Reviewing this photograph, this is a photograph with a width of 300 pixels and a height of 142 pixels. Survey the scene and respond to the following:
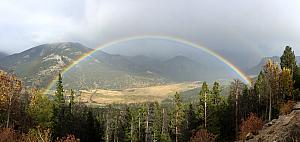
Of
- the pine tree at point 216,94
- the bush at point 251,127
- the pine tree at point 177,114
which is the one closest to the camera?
the bush at point 251,127

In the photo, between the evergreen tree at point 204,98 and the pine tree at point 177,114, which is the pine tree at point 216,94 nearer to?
the evergreen tree at point 204,98

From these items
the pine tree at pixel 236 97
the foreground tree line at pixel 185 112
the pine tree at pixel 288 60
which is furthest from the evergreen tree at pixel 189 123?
the pine tree at pixel 288 60

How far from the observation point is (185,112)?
3344 inches

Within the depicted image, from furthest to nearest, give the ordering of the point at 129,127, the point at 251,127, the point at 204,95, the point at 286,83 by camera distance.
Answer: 1. the point at 129,127
2. the point at 286,83
3. the point at 204,95
4. the point at 251,127

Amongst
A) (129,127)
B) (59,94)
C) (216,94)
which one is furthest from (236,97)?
(59,94)

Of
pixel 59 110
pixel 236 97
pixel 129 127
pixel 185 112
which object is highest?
pixel 236 97

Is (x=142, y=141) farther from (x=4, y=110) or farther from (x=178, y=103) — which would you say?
(x=4, y=110)

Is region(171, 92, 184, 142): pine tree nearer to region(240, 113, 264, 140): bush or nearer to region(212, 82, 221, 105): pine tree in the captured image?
region(212, 82, 221, 105): pine tree

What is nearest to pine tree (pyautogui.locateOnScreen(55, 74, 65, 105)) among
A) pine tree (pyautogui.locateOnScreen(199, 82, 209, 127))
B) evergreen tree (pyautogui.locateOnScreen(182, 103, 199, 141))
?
evergreen tree (pyautogui.locateOnScreen(182, 103, 199, 141))

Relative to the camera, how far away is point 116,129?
10462 cm

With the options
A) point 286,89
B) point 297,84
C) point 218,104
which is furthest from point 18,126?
point 297,84

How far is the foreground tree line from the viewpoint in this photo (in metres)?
63.9

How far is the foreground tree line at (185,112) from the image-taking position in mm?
63903

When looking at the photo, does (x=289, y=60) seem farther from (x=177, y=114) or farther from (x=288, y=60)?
(x=177, y=114)
